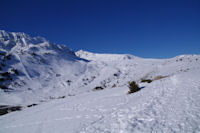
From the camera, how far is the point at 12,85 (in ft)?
129

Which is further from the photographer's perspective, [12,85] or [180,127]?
[12,85]

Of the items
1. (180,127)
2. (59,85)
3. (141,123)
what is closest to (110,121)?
(141,123)

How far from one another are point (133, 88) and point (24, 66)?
57.4 meters

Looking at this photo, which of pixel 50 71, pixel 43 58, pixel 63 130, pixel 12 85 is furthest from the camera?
pixel 43 58

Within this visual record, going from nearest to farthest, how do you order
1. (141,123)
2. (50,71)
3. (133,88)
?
(141,123)
(133,88)
(50,71)

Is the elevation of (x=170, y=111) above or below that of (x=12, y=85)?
below

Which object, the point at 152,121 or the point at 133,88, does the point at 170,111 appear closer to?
the point at 152,121

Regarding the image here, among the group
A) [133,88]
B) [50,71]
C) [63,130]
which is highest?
[50,71]

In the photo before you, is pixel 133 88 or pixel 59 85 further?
pixel 59 85

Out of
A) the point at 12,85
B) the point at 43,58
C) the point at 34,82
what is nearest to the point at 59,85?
the point at 34,82

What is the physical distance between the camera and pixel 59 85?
43.0 m

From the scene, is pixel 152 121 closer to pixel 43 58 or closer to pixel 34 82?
pixel 34 82

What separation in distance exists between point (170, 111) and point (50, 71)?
191 ft

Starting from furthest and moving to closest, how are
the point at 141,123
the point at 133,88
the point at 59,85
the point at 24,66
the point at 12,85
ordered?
the point at 24,66, the point at 59,85, the point at 12,85, the point at 133,88, the point at 141,123
